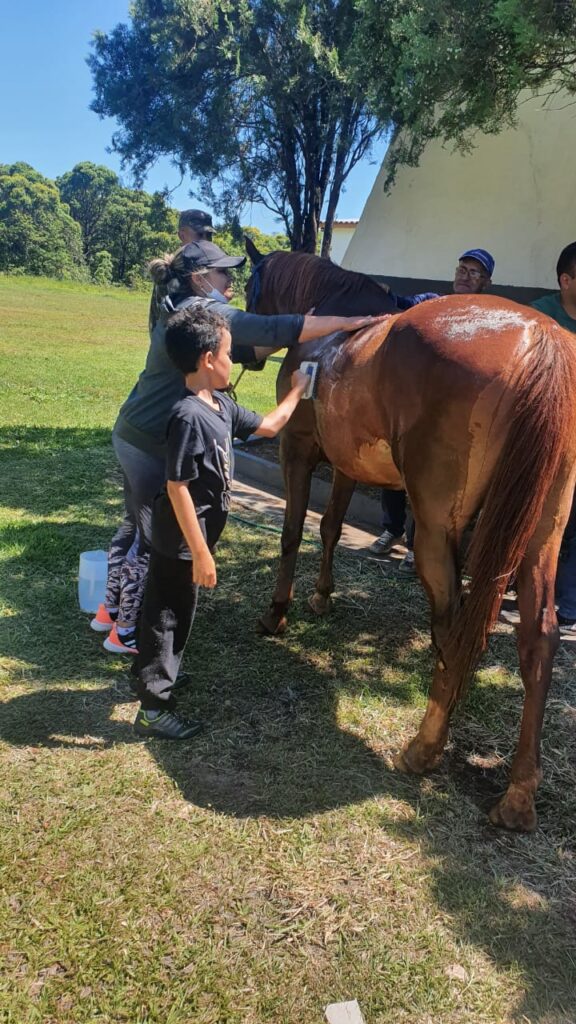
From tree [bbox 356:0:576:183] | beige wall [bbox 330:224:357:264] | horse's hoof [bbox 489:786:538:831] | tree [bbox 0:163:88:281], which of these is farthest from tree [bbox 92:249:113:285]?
horse's hoof [bbox 489:786:538:831]

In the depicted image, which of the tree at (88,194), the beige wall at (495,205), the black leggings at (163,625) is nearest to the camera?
the black leggings at (163,625)

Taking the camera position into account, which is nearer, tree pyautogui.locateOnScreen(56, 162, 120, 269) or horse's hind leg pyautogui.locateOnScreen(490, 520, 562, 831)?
horse's hind leg pyautogui.locateOnScreen(490, 520, 562, 831)

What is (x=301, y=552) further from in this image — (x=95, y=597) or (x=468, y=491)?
(x=468, y=491)

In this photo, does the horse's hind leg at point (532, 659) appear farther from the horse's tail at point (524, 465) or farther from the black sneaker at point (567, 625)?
the black sneaker at point (567, 625)

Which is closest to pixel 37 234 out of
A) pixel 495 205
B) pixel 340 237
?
pixel 340 237

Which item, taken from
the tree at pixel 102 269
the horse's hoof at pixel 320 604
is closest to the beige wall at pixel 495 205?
the horse's hoof at pixel 320 604

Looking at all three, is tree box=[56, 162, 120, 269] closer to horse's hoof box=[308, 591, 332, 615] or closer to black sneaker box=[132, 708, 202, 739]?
horse's hoof box=[308, 591, 332, 615]

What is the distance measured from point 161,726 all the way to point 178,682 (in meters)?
0.40

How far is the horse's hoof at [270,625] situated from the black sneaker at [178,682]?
2.01 feet

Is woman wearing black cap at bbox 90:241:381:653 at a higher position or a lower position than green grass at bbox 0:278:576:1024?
higher

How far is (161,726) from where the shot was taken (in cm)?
275

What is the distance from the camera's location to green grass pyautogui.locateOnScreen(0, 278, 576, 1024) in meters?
1.77

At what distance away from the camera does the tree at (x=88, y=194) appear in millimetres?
57531

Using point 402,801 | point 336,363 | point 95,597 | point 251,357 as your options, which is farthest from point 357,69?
point 402,801
